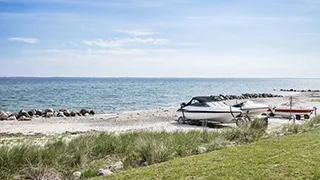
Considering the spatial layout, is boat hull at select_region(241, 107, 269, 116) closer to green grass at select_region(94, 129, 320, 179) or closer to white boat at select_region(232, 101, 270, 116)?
white boat at select_region(232, 101, 270, 116)

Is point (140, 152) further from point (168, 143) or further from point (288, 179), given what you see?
point (288, 179)

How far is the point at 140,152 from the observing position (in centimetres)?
912

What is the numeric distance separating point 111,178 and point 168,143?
3.77 metres

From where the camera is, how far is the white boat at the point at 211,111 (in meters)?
20.8

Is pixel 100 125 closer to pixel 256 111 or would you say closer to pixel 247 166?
pixel 256 111

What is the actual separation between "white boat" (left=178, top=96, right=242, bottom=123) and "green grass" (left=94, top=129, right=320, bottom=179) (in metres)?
12.3

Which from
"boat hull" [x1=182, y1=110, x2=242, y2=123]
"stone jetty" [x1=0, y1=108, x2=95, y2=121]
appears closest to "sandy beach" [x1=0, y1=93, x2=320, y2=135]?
"boat hull" [x1=182, y1=110, x2=242, y2=123]

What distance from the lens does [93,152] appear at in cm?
1005

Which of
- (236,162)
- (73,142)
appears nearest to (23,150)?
(73,142)

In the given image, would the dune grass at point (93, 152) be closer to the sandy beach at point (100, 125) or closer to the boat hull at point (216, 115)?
the sandy beach at point (100, 125)

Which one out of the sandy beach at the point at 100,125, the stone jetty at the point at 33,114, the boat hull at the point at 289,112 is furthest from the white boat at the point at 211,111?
the stone jetty at the point at 33,114

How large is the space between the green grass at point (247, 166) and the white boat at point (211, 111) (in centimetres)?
1234

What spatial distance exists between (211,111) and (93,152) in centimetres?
1222

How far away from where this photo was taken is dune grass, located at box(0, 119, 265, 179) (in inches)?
324
